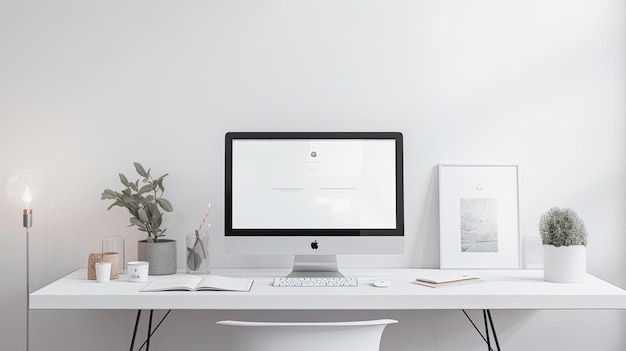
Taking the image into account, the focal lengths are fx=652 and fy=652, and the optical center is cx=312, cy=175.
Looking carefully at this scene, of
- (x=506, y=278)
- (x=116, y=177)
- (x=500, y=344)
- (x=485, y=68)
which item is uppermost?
(x=485, y=68)

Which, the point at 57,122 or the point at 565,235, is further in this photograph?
the point at 57,122

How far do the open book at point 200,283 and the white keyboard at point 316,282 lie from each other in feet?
0.39

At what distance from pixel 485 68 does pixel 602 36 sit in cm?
52

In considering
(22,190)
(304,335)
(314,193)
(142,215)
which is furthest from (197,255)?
(304,335)

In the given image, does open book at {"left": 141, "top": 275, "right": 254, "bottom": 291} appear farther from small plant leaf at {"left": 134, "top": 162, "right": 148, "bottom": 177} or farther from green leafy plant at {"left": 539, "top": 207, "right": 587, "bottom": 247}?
green leafy plant at {"left": 539, "top": 207, "right": 587, "bottom": 247}

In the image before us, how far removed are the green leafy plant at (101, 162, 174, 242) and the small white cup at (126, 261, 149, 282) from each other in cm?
21

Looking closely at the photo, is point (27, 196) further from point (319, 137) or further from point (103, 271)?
point (319, 137)

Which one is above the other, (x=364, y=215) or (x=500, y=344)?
(x=364, y=215)

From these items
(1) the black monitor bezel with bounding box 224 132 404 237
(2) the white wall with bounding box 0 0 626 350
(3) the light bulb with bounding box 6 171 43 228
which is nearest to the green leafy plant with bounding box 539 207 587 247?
(2) the white wall with bounding box 0 0 626 350

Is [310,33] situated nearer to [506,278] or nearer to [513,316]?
[506,278]

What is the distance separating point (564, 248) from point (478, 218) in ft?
1.44

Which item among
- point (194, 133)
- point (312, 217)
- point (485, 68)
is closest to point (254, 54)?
point (194, 133)

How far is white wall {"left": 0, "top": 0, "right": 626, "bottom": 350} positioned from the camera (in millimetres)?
2711

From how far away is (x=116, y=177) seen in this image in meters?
2.71
